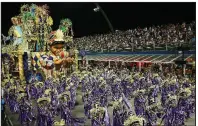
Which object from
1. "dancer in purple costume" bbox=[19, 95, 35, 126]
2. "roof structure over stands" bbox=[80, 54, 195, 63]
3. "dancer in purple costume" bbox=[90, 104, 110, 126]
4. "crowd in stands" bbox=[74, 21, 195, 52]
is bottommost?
"dancer in purple costume" bbox=[19, 95, 35, 126]

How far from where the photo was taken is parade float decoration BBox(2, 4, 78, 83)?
496 inches

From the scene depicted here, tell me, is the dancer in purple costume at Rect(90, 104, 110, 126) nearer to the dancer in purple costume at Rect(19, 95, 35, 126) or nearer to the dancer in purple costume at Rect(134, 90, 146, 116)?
the dancer in purple costume at Rect(134, 90, 146, 116)

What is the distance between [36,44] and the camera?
13203 millimetres

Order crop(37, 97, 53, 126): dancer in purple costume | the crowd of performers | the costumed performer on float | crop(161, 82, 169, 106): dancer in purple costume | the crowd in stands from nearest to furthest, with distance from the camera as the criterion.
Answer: the crowd of performers, crop(37, 97, 53, 126): dancer in purple costume, crop(161, 82, 169, 106): dancer in purple costume, the crowd in stands, the costumed performer on float

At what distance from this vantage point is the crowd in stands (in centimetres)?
1051

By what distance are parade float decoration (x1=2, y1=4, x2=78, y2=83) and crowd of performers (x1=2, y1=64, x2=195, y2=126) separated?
1002 mm

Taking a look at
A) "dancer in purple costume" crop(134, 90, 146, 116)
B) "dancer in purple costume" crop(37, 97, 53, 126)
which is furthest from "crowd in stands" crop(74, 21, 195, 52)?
"dancer in purple costume" crop(37, 97, 53, 126)

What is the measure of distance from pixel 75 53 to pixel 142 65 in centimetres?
341

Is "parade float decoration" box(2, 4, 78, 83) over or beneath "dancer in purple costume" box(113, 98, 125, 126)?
over

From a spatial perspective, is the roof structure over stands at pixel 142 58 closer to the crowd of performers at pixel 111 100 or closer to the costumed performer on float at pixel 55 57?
the crowd of performers at pixel 111 100

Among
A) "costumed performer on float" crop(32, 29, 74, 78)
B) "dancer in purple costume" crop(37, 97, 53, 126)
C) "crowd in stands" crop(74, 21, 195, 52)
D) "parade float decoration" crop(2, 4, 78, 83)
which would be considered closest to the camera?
"dancer in purple costume" crop(37, 97, 53, 126)

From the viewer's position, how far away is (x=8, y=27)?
1242cm

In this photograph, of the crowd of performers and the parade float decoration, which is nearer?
the crowd of performers

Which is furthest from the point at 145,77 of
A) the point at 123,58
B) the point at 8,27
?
the point at 8,27
